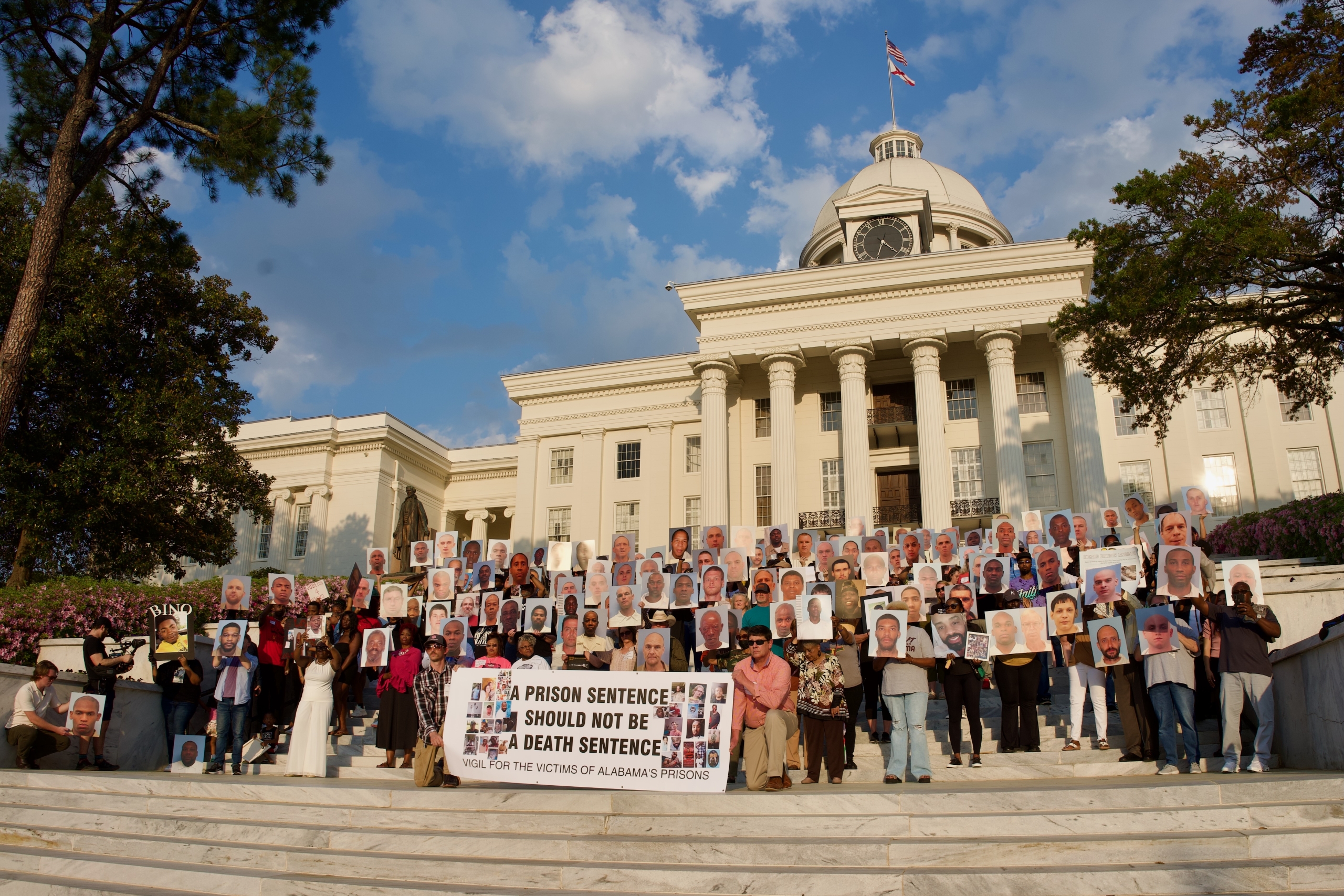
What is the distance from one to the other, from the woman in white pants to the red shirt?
8.82 metres

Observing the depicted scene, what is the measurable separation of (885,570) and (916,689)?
3947 millimetres

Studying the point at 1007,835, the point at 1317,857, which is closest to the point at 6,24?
the point at 1007,835

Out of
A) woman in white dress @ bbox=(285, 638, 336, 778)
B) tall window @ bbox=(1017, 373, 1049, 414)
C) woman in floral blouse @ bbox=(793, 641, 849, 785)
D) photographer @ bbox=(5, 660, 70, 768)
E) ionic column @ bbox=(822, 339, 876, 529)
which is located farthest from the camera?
tall window @ bbox=(1017, 373, 1049, 414)

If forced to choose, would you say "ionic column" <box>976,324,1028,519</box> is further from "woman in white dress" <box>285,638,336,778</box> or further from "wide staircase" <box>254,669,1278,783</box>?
"woman in white dress" <box>285,638,336,778</box>

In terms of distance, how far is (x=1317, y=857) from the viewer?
5965 millimetres

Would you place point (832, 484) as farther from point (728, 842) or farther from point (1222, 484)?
point (728, 842)

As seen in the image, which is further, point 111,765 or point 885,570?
point 885,570

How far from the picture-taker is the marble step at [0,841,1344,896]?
5711 millimetres

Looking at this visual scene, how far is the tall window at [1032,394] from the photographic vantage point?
31.4m

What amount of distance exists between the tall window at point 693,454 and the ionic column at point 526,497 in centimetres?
625

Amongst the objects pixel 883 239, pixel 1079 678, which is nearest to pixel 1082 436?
pixel 883 239

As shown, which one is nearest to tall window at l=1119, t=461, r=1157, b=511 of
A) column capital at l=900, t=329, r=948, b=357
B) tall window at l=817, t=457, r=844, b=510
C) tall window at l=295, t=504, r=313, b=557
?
column capital at l=900, t=329, r=948, b=357

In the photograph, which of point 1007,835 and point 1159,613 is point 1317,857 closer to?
point 1007,835

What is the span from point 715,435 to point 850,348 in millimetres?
5309
